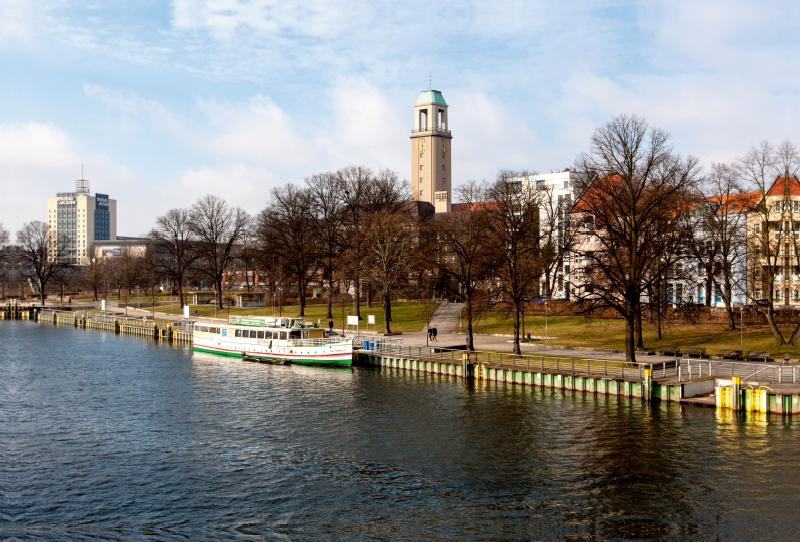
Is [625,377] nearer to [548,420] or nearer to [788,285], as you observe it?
[548,420]

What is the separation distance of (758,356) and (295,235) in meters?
62.6

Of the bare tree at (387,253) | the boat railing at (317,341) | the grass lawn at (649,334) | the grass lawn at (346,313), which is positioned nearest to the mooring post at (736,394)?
the grass lawn at (649,334)

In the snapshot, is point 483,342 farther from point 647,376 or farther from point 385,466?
point 385,466

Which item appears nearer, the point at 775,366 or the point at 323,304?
the point at 775,366

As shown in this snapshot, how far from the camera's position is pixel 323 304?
12094 centimetres

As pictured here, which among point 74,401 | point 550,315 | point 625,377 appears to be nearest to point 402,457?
point 625,377

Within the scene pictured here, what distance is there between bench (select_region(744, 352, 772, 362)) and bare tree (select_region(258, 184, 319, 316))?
55126 millimetres

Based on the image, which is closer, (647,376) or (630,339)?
(647,376)

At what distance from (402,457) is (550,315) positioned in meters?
55.5

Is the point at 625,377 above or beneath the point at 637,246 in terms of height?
beneath

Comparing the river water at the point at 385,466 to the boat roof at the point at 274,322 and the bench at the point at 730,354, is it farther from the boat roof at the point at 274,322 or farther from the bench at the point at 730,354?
the boat roof at the point at 274,322

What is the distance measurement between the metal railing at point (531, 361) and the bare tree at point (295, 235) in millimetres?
33790

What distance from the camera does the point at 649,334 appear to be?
71.2m

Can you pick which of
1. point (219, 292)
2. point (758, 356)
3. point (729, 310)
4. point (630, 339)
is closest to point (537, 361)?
point (630, 339)
